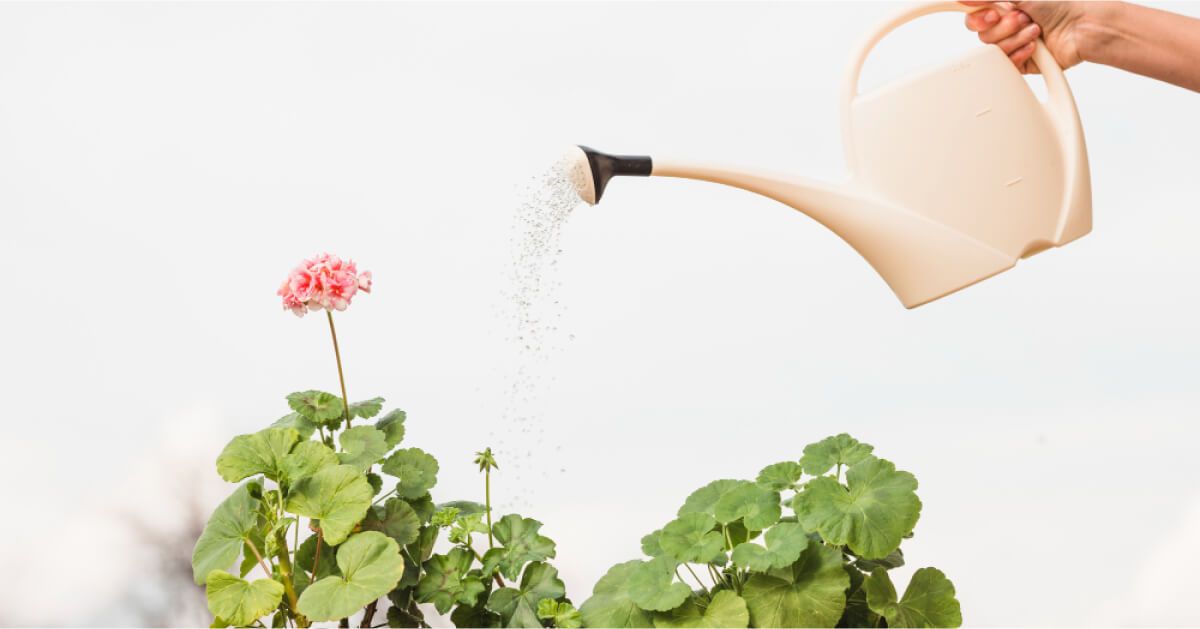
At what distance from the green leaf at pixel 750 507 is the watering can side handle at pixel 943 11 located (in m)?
0.51

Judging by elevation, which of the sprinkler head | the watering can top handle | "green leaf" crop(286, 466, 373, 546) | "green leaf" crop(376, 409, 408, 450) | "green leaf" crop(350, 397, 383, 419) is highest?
the watering can top handle

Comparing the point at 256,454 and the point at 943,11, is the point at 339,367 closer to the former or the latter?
the point at 256,454

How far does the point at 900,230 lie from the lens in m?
1.52

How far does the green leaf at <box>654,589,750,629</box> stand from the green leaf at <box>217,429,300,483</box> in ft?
2.00

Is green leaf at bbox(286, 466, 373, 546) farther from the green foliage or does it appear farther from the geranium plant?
the green foliage

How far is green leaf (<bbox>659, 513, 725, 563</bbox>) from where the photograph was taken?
139 centimetres

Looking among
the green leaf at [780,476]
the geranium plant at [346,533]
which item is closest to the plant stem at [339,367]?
the geranium plant at [346,533]

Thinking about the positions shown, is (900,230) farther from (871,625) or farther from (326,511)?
(326,511)

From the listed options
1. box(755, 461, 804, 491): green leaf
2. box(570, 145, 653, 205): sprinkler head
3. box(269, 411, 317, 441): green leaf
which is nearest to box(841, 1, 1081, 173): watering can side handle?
box(570, 145, 653, 205): sprinkler head

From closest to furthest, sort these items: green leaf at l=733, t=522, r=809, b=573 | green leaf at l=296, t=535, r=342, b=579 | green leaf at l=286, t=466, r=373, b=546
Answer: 1. green leaf at l=733, t=522, r=809, b=573
2. green leaf at l=286, t=466, r=373, b=546
3. green leaf at l=296, t=535, r=342, b=579

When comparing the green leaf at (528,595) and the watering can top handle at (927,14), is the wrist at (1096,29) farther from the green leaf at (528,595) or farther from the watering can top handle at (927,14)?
the green leaf at (528,595)

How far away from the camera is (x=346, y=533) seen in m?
1.43

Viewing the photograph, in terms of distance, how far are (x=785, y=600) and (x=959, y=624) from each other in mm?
273

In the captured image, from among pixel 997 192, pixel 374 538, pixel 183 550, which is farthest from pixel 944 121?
pixel 183 550
